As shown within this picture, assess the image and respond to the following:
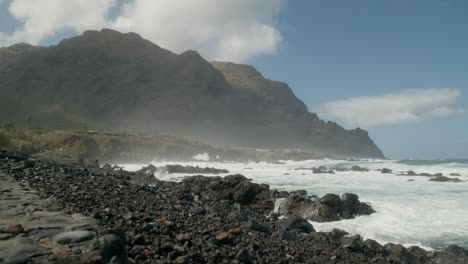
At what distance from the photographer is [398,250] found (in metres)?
14.2

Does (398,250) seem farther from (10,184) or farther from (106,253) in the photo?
(10,184)

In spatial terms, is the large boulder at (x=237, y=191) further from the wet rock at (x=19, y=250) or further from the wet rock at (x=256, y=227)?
the wet rock at (x=19, y=250)

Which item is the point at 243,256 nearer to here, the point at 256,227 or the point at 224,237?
the point at 224,237

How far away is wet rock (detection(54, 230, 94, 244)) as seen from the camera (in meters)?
6.43

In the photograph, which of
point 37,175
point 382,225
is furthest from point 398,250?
point 37,175

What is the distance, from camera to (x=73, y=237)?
6.52 metres

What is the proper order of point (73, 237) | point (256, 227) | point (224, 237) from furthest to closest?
point (256, 227), point (224, 237), point (73, 237)

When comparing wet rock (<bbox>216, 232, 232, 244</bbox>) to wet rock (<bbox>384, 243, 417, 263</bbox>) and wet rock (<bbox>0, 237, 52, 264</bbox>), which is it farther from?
wet rock (<bbox>384, 243, 417, 263</bbox>)

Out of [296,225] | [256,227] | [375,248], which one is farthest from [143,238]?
[296,225]

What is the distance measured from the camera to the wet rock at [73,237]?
643 cm

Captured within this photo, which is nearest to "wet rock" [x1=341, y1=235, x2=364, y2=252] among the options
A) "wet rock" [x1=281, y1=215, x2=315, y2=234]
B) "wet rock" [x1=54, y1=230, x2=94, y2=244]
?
"wet rock" [x1=281, y1=215, x2=315, y2=234]

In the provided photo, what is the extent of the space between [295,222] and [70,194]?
910 centimetres

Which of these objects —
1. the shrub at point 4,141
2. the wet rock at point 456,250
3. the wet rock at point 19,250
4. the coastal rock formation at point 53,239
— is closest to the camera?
the wet rock at point 19,250

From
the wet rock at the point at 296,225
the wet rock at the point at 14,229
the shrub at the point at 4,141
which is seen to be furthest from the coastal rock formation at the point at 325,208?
the shrub at the point at 4,141
